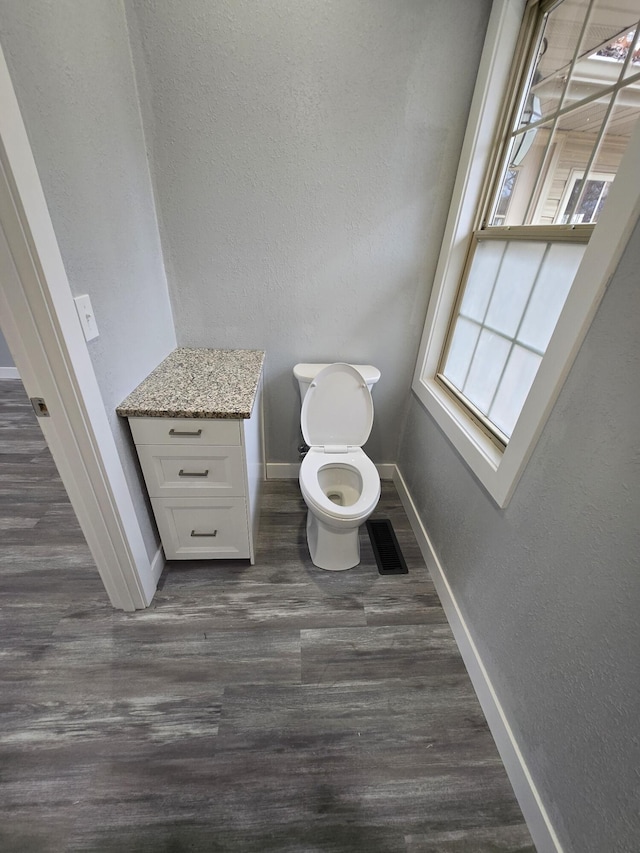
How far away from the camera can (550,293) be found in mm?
1028

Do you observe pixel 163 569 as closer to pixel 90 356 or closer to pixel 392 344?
pixel 90 356

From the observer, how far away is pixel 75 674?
113 cm

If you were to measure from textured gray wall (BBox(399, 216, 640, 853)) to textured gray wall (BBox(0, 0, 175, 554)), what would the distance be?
133cm

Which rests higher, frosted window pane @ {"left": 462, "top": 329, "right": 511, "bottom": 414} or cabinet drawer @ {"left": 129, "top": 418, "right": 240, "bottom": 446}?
frosted window pane @ {"left": 462, "top": 329, "right": 511, "bottom": 414}

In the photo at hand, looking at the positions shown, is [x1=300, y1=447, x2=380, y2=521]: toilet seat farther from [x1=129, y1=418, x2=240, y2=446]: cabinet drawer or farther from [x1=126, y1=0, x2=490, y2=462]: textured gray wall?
[x1=126, y1=0, x2=490, y2=462]: textured gray wall

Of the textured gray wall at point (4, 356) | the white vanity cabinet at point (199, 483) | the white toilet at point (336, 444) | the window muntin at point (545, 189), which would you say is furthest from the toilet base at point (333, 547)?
the textured gray wall at point (4, 356)

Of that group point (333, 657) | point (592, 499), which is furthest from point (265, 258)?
point (333, 657)

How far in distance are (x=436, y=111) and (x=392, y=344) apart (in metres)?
0.94

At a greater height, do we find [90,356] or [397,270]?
[397,270]

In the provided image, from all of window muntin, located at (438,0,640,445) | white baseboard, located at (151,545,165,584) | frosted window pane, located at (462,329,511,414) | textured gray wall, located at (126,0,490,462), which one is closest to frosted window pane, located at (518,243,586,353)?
window muntin, located at (438,0,640,445)

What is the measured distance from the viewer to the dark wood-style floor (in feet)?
2.83

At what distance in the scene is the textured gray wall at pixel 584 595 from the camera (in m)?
0.65

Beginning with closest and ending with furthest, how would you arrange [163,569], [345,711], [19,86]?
[19,86]
[345,711]
[163,569]

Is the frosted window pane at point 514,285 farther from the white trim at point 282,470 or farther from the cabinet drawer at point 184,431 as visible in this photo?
the white trim at point 282,470
